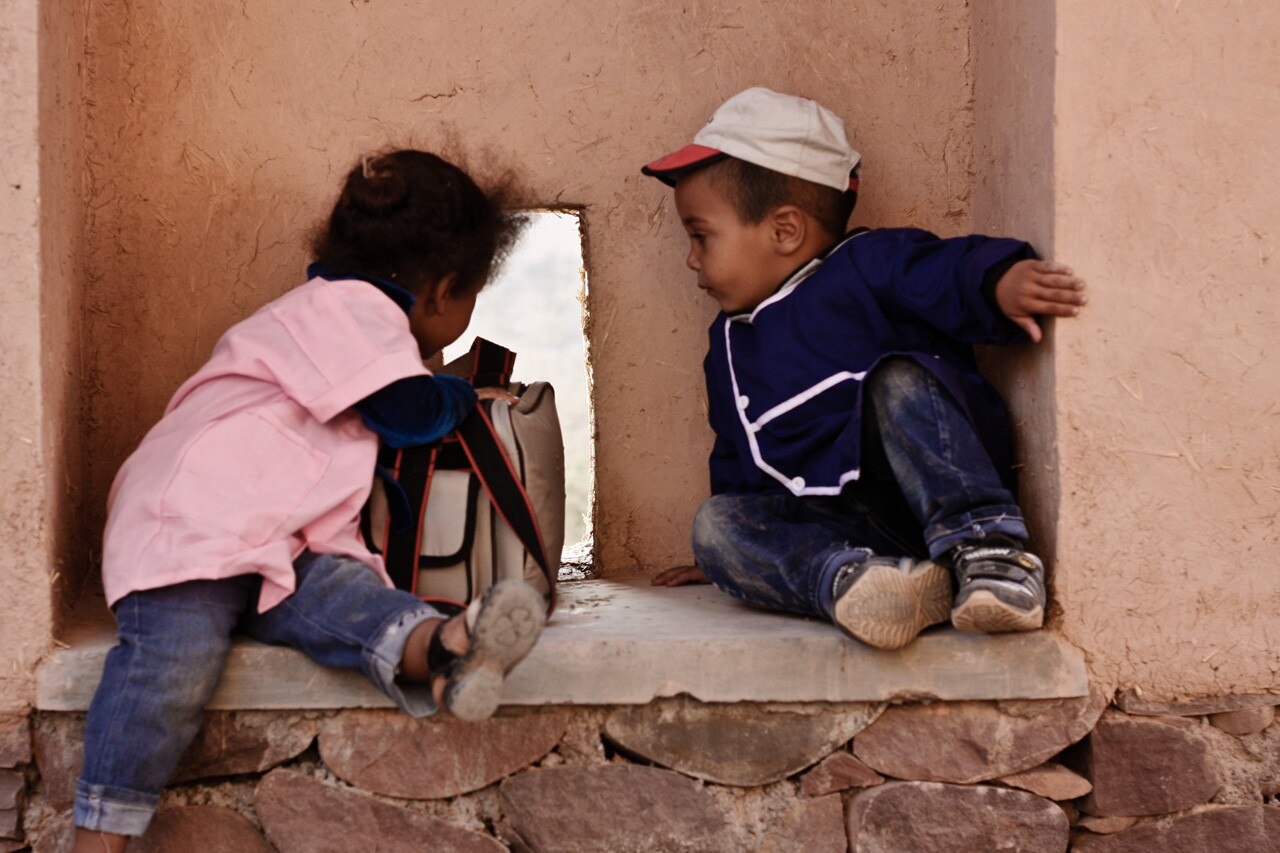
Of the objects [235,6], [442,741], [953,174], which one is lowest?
[442,741]

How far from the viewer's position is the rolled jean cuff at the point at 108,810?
2.03 m

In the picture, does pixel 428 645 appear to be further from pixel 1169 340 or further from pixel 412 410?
pixel 1169 340

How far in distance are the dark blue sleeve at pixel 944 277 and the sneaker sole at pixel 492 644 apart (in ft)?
3.24

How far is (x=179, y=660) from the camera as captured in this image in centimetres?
209

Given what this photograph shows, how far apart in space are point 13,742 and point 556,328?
368 cm

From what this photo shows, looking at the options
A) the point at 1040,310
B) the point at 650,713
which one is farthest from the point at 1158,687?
the point at 650,713

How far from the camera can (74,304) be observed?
2.56 m

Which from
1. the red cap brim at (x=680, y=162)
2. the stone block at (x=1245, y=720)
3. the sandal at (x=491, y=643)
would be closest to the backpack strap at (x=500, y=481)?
the sandal at (x=491, y=643)

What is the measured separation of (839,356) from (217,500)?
117 centimetres

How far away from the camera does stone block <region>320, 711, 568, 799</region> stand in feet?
7.28

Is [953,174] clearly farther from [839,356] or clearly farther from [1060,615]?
[1060,615]

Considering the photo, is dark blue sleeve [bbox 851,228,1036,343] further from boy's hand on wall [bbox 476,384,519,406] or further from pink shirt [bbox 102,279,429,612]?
pink shirt [bbox 102,279,429,612]

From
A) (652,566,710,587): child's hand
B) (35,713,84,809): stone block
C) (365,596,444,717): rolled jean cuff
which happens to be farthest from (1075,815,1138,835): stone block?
(35,713,84,809): stone block

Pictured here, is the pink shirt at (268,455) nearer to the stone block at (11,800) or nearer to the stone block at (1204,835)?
the stone block at (11,800)
